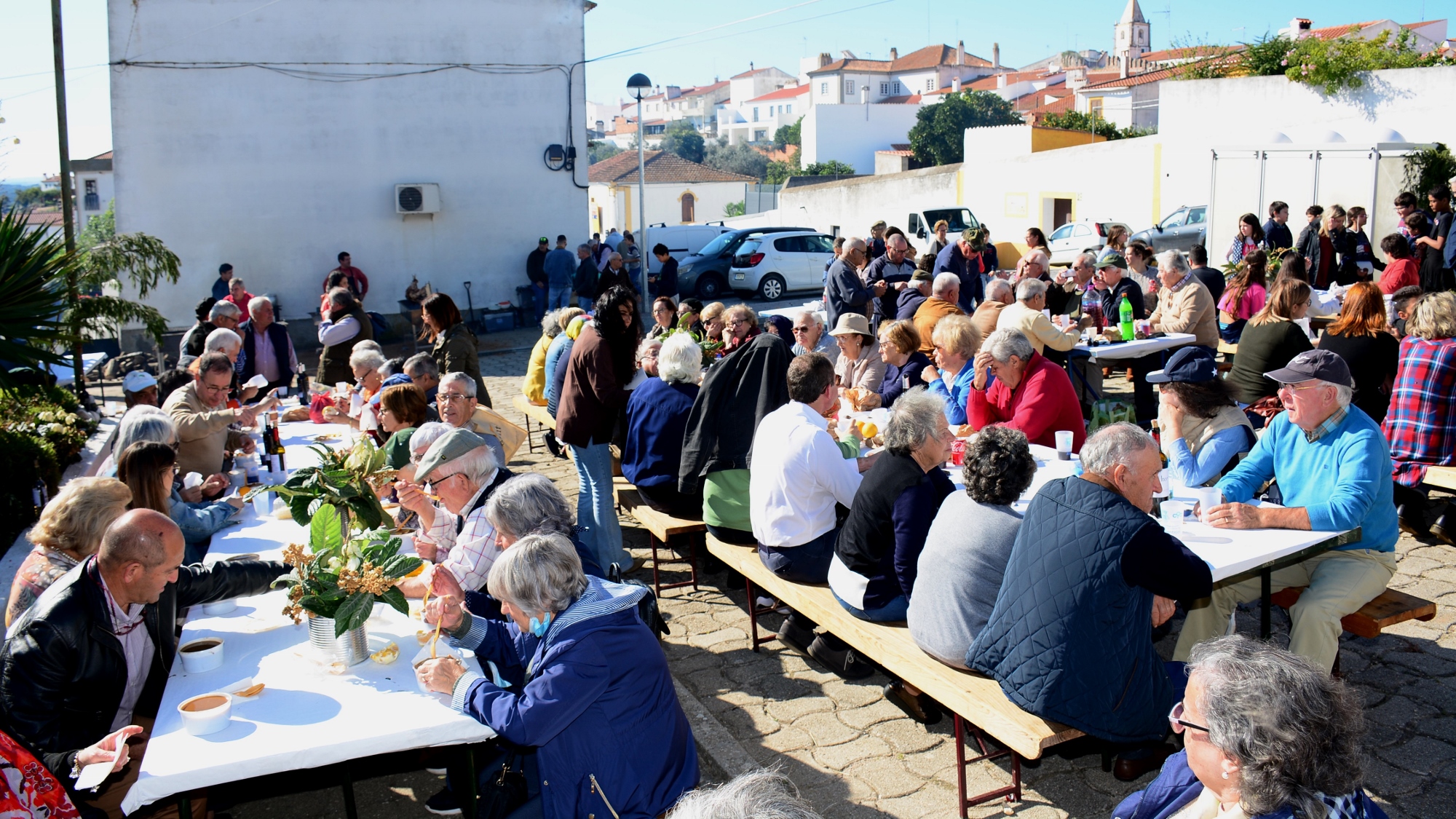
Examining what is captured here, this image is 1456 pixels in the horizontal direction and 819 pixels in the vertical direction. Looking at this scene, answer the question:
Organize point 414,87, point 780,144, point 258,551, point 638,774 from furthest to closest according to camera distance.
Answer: point 780,144, point 414,87, point 258,551, point 638,774

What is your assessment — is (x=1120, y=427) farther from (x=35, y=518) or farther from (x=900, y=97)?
(x=900, y=97)

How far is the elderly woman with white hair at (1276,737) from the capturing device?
1981 mm

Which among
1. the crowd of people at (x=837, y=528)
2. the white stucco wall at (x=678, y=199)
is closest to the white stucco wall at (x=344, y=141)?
the crowd of people at (x=837, y=528)

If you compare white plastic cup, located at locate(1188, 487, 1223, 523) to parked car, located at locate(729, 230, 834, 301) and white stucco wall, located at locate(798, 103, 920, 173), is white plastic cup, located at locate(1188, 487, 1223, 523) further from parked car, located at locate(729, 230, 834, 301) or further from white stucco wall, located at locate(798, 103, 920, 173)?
white stucco wall, located at locate(798, 103, 920, 173)

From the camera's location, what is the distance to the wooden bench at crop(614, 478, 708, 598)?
18.0 ft

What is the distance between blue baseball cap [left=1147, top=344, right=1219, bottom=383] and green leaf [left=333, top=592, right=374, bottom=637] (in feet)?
11.3

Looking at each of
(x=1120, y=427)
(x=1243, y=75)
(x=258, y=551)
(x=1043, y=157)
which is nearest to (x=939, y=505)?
(x=1120, y=427)

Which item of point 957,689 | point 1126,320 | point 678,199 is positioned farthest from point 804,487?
point 678,199

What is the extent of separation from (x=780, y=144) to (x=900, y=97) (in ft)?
39.3

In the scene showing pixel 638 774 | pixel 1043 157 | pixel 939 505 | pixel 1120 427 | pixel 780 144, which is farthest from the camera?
pixel 780 144

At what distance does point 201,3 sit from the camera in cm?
1566

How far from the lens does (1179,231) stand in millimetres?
20156

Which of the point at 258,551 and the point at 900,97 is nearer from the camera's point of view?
the point at 258,551

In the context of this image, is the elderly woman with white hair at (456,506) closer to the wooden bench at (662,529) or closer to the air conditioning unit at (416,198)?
the wooden bench at (662,529)
